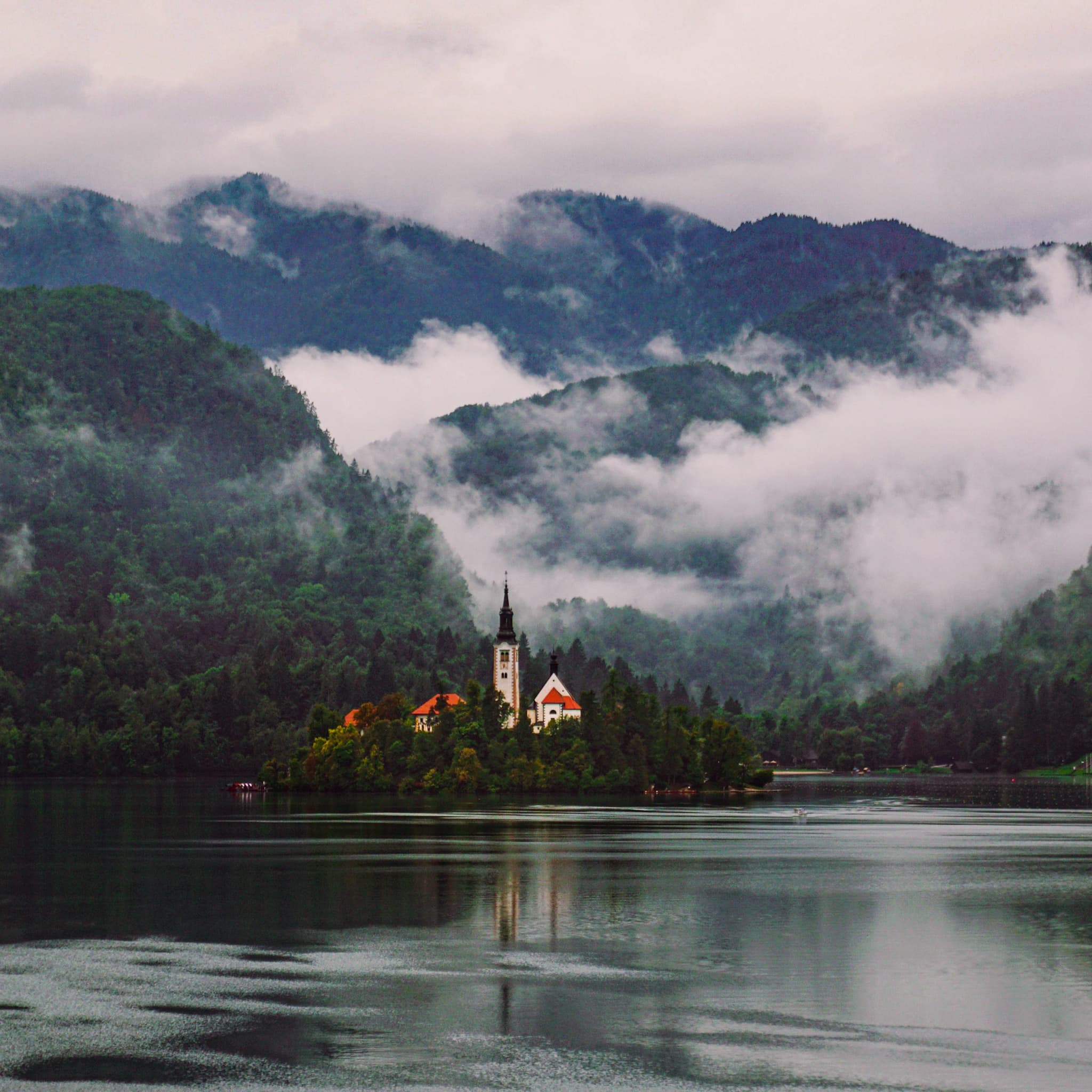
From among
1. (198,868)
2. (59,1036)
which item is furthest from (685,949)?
(198,868)

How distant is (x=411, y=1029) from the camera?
57812 millimetres

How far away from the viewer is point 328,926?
8400cm

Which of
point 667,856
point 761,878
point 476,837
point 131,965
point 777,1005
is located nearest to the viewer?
point 777,1005

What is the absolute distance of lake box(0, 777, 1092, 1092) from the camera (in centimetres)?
5266

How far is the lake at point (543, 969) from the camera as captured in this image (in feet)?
173

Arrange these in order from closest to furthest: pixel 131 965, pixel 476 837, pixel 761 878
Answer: pixel 131 965, pixel 761 878, pixel 476 837

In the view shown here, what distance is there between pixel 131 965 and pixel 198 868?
4409 centimetres

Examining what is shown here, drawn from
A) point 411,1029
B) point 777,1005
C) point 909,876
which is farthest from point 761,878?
point 411,1029

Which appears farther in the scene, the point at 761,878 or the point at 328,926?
the point at 761,878

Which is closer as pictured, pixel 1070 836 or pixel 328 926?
pixel 328 926

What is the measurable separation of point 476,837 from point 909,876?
46.8m

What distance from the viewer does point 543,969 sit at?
70.1 metres

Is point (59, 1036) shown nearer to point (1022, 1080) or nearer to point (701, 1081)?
point (701, 1081)

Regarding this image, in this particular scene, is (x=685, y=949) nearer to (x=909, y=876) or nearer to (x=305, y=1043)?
(x=305, y=1043)
